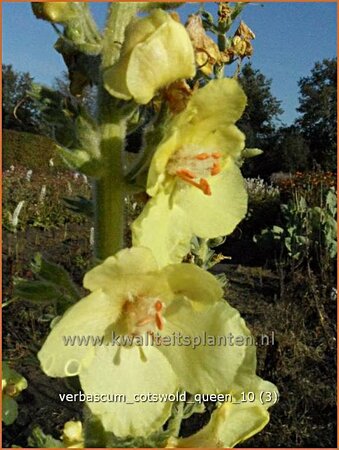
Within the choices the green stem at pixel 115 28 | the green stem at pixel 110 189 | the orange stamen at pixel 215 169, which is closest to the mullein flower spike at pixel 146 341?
the green stem at pixel 110 189

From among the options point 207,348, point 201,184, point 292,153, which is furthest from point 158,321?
point 292,153

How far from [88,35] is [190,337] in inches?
31.0

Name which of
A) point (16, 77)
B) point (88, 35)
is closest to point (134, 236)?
point (88, 35)

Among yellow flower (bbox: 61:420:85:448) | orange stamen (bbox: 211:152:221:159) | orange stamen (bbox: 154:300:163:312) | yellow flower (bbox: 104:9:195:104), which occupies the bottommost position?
yellow flower (bbox: 61:420:85:448)

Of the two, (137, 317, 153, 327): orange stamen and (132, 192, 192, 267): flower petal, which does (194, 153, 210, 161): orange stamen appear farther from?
(137, 317, 153, 327): orange stamen

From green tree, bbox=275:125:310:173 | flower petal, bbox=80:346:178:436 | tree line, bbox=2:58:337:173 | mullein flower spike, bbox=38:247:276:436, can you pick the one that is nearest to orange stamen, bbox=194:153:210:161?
mullein flower spike, bbox=38:247:276:436

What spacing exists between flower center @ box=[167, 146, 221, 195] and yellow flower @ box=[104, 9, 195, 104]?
187mm

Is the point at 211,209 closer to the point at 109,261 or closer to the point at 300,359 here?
the point at 109,261

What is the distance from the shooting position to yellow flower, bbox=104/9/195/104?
127cm

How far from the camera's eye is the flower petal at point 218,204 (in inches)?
60.2

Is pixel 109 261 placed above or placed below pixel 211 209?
below

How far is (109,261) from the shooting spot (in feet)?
4.34

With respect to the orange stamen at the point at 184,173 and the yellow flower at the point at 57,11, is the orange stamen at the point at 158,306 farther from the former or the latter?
the yellow flower at the point at 57,11

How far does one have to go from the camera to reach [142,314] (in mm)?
1440
